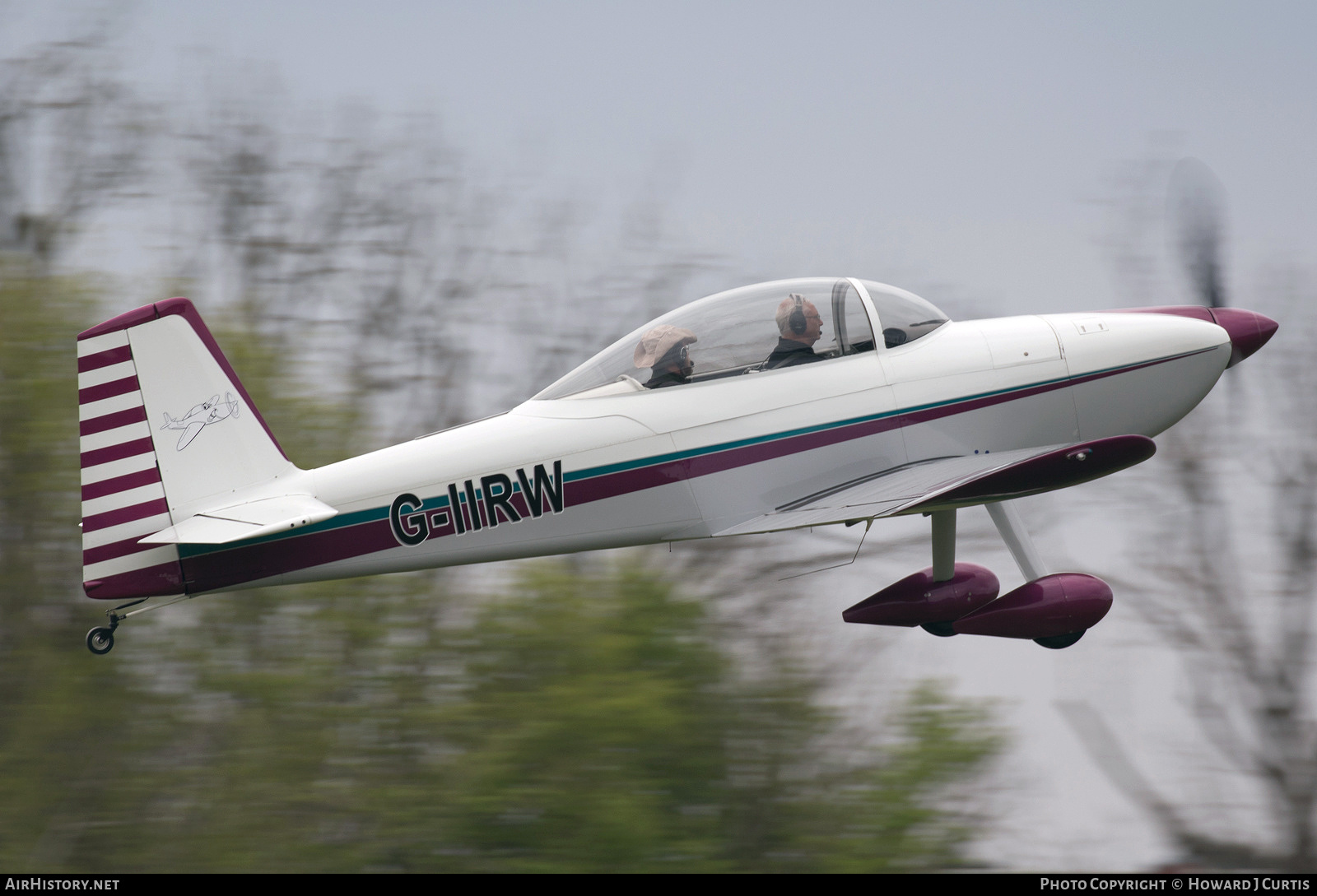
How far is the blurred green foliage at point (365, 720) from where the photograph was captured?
496 inches

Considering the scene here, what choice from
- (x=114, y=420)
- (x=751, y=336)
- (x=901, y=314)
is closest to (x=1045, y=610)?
(x=901, y=314)

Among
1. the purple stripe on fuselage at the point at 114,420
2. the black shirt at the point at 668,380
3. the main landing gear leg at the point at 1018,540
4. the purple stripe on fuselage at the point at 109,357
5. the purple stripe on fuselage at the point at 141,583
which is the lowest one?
the main landing gear leg at the point at 1018,540

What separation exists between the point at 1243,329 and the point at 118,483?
6874 millimetres

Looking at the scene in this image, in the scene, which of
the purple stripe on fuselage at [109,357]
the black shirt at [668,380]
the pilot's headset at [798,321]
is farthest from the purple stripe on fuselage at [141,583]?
the pilot's headset at [798,321]

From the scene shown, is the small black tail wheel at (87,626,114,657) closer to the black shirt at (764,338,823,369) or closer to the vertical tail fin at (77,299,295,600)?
the vertical tail fin at (77,299,295,600)

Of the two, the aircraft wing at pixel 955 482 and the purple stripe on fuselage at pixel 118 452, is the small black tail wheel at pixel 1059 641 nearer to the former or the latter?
the aircraft wing at pixel 955 482

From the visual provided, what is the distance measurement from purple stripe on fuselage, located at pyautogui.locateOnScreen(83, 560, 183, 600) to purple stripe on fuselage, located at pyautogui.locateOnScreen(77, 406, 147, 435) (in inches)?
32.4

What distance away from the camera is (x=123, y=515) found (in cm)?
552

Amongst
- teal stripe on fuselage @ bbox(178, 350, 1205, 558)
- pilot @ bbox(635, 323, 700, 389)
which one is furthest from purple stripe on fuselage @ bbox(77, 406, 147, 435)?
pilot @ bbox(635, 323, 700, 389)

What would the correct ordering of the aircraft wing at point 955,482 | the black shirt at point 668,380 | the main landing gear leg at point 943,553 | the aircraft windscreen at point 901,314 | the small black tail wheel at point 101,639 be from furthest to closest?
the main landing gear leg at point 943,553
the aircraft windscreen at point 901,314
the black shirt at point 668,380
the small black tail wheel at point 101,639
the aircraft wing at point 955,482

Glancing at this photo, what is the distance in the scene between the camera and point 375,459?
5676 mm

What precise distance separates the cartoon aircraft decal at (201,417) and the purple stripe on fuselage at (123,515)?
0.34 meters
